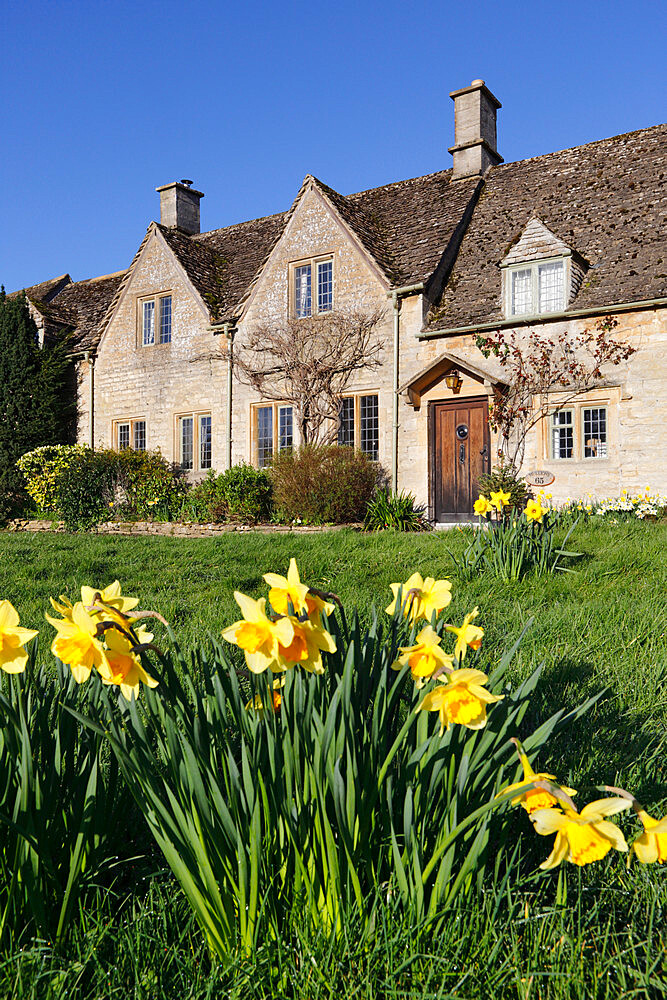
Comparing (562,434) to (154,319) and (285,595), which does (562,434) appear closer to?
(154,319)

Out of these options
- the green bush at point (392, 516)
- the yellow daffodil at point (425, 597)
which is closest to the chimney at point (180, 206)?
the green bush at point (392, 516)

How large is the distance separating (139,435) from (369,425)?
7665 mm

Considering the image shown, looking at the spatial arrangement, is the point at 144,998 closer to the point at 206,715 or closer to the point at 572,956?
Result: the point at 206,715

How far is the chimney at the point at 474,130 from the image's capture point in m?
17.5

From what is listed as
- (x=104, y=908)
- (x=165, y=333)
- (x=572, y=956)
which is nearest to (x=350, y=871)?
(x=572, y=956)

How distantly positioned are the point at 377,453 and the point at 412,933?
14.9 meters

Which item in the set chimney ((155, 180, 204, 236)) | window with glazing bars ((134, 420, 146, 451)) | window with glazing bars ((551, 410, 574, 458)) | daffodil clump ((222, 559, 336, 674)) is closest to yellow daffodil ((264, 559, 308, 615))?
daffodil clump ((222, 559, 336, 674))

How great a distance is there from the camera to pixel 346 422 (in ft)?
55.1

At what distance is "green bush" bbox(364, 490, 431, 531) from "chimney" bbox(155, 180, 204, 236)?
45.3 ft

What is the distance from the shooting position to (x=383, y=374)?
16.2 meters

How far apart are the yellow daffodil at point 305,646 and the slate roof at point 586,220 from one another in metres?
13.3

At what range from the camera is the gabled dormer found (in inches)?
558

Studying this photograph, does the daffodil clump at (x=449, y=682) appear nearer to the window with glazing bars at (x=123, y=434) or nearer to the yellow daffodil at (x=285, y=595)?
the yellow daffodil at (x=285, y=595)

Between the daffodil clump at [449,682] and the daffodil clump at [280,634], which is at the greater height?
the daffodil clump at [280,634]
